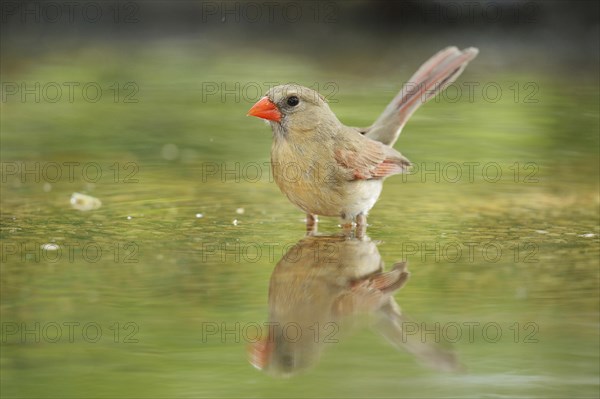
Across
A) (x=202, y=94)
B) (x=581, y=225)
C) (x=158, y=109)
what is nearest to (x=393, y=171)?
(x=581, y=225)

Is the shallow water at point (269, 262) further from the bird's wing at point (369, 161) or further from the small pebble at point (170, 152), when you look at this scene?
the bird's wing at point (369, 161)

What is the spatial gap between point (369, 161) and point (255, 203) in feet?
2.95

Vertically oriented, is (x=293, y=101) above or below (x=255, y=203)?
above

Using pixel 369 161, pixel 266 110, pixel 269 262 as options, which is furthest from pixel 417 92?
pixel 269 262

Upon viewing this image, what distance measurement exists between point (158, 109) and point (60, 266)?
505 centimetres

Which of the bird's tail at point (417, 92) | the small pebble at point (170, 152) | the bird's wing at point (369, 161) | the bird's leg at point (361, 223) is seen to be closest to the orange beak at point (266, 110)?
the bird's wing at point (369, 161)

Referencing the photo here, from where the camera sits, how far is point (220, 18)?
1612 cm

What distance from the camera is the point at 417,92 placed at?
7.82 metres

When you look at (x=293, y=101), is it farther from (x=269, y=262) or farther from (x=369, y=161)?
(x=269, y=262)

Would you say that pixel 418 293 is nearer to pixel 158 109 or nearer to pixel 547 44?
pixel 158 109

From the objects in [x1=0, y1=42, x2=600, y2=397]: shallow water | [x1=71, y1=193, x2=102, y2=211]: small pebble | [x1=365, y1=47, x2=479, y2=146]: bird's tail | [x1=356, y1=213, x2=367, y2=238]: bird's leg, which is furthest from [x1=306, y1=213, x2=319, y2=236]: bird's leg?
[x1=71, y1=193, x2=102, y2=211]: small pebble

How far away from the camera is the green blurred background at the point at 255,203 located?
4523mm

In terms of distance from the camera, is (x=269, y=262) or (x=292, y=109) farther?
(x=292, y=109)

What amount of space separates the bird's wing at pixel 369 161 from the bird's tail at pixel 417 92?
14.0 inches
